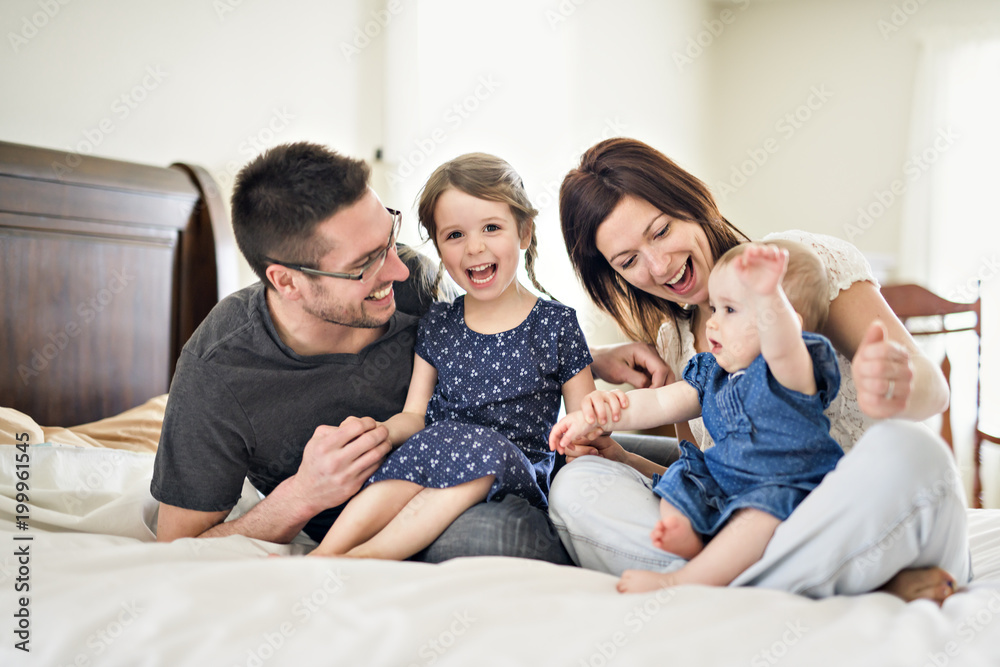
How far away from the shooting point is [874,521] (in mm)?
851

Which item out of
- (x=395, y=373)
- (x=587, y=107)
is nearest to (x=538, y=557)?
(x=395, y=373)

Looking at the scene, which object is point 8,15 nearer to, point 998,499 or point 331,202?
point 331,202

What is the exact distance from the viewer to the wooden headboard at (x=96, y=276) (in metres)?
1.78

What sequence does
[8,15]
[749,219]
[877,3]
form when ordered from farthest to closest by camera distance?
[749,219] < [877,3] < [8,15]

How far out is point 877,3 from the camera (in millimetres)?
3916

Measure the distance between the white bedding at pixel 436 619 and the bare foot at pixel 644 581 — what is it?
1.4 inches

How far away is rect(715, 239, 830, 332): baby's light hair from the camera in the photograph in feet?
3.64

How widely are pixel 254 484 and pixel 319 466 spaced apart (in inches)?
14.7
